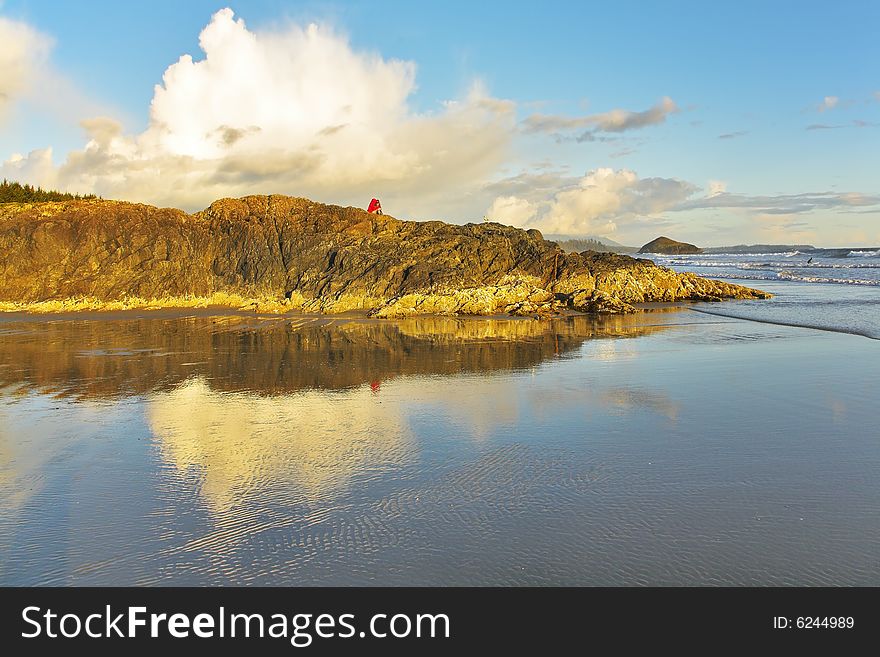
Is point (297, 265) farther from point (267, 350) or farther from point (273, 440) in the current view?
point (273, 440)

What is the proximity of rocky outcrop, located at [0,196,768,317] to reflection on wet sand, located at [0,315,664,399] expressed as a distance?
4.80 meters

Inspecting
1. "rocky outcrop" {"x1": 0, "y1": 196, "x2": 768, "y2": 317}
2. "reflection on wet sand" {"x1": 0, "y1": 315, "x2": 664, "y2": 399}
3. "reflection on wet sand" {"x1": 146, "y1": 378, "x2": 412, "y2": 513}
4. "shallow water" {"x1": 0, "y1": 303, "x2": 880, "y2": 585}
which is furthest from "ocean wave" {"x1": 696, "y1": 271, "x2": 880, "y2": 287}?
"reflection on wet sand" {"x1": 146, "y1": 378, "x2": 412, "y2": 513}

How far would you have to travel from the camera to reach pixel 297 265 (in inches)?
1478

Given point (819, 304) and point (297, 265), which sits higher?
point (297, 265)

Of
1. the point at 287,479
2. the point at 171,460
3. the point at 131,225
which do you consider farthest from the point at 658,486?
the point at 131,225

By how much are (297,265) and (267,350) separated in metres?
18.9

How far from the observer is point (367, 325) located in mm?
26984

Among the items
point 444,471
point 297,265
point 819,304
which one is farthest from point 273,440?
point 819,304

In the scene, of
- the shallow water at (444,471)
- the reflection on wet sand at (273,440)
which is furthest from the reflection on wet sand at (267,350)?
the reflection on wet sand at (273,440)

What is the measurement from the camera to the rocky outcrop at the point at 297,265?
33438 millimetres

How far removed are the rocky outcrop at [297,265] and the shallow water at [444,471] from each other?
16809 mm
